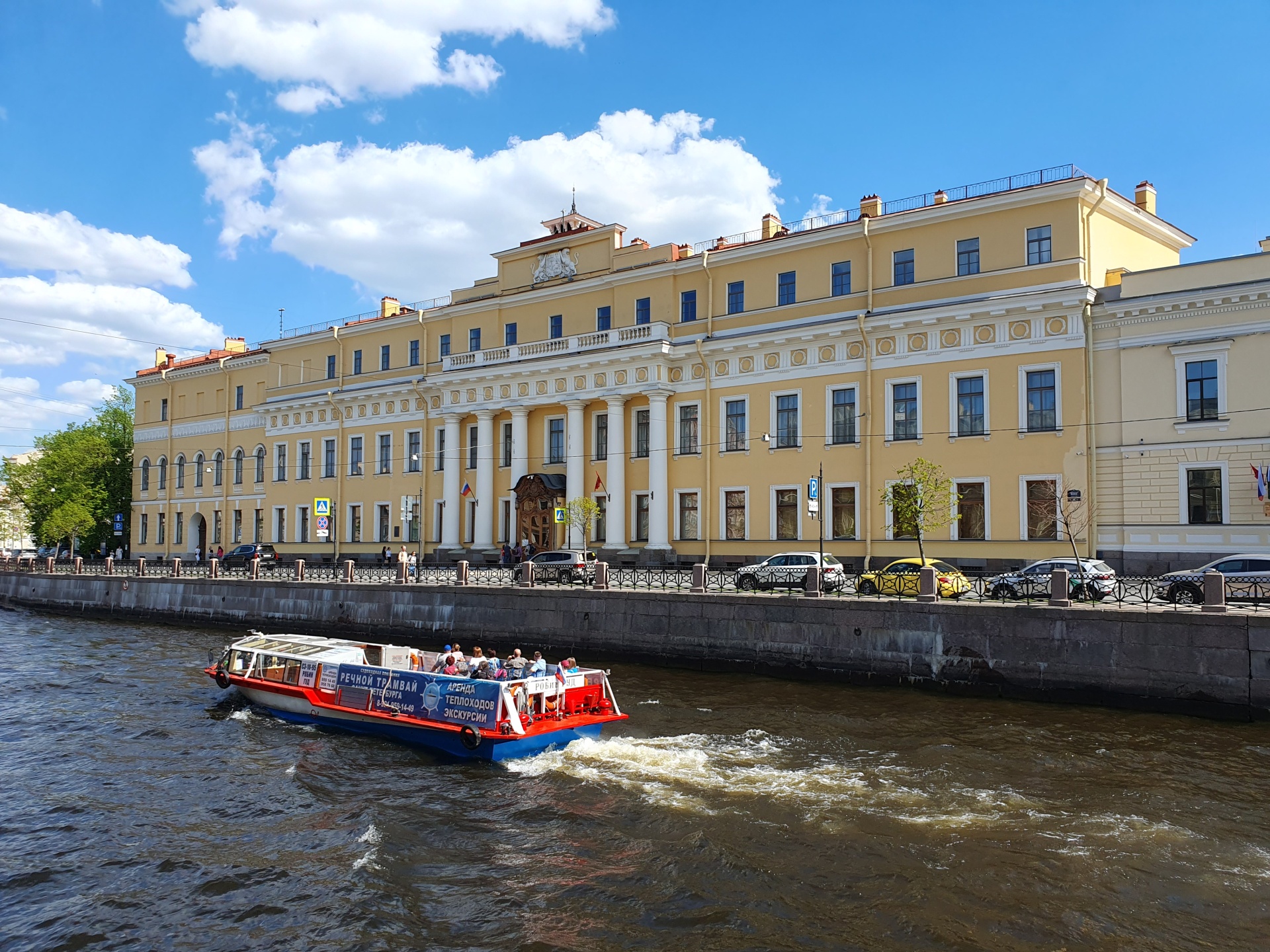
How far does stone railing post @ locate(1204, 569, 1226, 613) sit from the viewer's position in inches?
687

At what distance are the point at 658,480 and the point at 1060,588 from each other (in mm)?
19603

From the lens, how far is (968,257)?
1256 inches

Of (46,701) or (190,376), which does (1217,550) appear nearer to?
(46,701)

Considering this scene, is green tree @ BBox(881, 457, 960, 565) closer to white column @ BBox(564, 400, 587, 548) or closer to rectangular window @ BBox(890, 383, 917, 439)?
rectangular window @ BBox(890, 383, 917, 439)

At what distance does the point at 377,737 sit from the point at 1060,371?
76.0ft

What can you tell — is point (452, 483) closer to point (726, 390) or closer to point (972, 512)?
point (726, 390)

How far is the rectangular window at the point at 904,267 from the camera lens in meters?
33.1

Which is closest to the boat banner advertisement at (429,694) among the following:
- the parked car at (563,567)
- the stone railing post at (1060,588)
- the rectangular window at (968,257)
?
the stone railing post at (1060,588)

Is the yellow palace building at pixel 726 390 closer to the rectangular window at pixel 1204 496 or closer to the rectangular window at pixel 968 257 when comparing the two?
the rectangular window at pixel 968 257

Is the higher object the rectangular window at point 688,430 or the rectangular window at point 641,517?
the rectangular window at point 688,430

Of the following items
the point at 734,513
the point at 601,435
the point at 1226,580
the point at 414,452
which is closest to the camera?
the point at 1226,580

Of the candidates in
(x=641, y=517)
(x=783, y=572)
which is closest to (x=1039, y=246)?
(x=783, y=572)

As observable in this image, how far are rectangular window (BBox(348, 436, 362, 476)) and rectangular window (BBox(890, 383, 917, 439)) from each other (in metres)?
28.7

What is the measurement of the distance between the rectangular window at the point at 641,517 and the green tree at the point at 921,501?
36.1 ft
